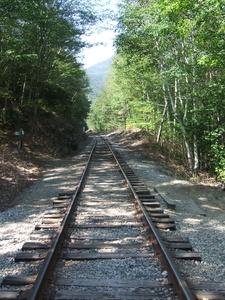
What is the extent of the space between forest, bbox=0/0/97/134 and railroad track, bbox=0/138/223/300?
7920mm

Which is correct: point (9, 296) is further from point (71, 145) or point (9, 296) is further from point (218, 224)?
point (71, 145)

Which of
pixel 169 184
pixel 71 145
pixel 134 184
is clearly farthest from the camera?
pixel 71 145

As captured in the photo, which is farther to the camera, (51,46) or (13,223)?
(51,46)

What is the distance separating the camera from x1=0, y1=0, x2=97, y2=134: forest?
10.6m

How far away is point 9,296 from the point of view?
2.74 meters

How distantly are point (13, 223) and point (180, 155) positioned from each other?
1272cm

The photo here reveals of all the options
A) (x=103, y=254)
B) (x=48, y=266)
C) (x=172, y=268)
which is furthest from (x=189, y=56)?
(x=48, y=266)

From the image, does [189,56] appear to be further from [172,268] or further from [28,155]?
[172,268]

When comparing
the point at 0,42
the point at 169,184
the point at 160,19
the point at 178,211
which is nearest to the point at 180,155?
the point at 169,184

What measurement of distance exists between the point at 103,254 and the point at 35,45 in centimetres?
1391

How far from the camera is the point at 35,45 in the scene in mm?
14367

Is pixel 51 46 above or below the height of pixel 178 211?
above

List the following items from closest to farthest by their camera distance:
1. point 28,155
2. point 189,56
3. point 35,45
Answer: point 189,56 → point 28,155 → point 35,45

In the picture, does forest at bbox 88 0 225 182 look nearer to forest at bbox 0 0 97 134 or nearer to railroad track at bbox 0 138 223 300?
forest at bbox 0 0 97 134
